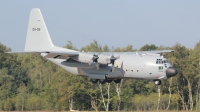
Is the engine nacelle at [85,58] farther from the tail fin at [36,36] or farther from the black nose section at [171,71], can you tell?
the tail fin at [36,36]

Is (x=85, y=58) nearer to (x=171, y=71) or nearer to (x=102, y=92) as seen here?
(x=171, y=71)

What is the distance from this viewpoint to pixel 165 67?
3622 cm

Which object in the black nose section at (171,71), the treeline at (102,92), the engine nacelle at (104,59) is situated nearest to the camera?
the black nose section at (171,71)

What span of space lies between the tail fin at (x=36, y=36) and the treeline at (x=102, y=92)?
7443mm

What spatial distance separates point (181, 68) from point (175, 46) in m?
3.14

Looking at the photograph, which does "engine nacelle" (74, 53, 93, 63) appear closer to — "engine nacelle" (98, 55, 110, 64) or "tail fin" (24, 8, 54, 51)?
"engine nacelle" (98, 55, 110, 64)

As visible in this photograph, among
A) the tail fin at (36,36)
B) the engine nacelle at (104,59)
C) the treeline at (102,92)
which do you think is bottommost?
the treeline at (102,92)

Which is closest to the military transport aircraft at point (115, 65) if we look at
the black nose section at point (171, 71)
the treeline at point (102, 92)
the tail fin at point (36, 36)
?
the black nose section at point (171, 71)

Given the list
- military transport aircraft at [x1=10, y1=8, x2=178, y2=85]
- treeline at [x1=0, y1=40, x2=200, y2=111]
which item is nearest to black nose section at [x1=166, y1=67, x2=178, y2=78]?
military transport aircraft at [x1=10, y1=8, x2=178, y2=85]

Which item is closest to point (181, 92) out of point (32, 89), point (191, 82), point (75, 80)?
point (191, 82)

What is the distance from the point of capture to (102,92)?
51094 mm

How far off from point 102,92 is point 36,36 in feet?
37.7

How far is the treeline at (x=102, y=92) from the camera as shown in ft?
160

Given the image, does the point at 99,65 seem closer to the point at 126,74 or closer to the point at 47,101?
the point at 126,74
